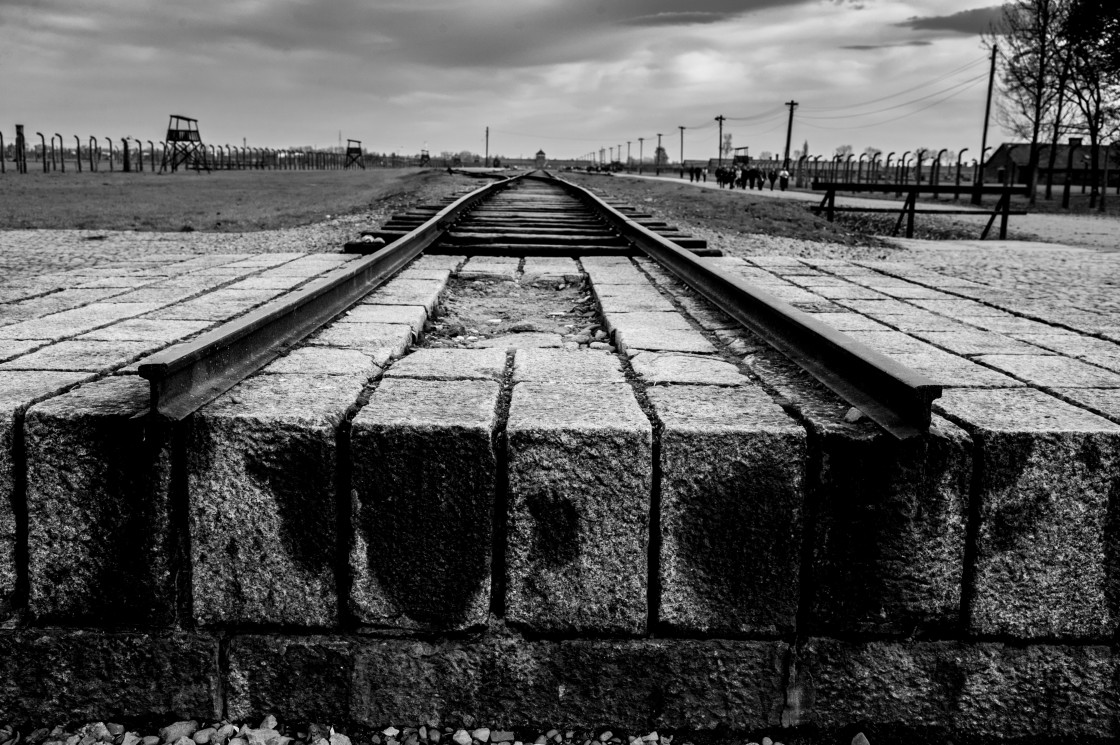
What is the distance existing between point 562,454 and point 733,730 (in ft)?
2.19

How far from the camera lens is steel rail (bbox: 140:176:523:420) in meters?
1.55

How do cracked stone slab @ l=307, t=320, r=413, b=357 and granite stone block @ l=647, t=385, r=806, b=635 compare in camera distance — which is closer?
granite stone block @ l=647, t=385, r=806, b=635

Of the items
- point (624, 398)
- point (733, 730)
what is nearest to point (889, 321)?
point (624, 398)

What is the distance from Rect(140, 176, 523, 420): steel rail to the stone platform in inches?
2.5

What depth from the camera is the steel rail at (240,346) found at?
1555 mm

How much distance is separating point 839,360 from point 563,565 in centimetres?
85

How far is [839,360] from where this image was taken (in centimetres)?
197

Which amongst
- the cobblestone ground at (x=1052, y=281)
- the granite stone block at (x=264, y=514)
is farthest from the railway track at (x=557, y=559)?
the cobblestone ground at (x=1052, y=281)

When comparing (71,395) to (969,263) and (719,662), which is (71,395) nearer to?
(719,662)

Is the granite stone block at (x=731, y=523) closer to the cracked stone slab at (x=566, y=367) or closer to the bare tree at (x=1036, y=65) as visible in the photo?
the cracked stone slab at (x=566, y=367)

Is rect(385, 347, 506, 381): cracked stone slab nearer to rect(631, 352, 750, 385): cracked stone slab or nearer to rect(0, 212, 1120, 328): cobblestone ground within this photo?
rect(631, 352, 750, 385): cracked stone slab

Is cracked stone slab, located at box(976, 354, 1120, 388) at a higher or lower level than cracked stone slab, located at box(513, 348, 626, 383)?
higher

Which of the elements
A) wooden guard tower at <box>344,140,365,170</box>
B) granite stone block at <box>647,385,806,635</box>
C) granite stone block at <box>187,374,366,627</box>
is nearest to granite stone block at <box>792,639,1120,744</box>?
granite stone block at <box>647,385,806,635</box>

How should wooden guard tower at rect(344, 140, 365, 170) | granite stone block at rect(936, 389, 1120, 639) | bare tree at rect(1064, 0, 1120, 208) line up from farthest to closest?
wooden guard tower at rect(344, 140, 365, 170) < bare tree at rect(1064, 0, 1120, 208) < granite stone block at rect(936, 389, 1120, 639)
